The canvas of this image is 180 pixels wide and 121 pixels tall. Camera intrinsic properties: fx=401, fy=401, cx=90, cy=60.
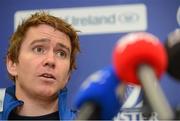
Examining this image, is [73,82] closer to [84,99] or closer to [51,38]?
[51,38]

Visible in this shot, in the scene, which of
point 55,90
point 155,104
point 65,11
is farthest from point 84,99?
point 65,11

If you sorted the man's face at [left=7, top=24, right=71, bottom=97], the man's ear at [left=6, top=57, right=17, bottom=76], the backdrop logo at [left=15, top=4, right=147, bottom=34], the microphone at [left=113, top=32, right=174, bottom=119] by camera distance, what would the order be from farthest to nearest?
the backdrop logo at [left=15, top=4, right=147, bottom=34], the man's ear at [left=6, top=57, right=17, bottom=76], the man's face at [left=7, top=24, right=71, bottom=97], the microphone at [left=113, top=32, right=174, bottom=119]

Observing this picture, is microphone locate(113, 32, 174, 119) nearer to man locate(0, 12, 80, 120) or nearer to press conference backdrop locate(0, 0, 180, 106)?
man locate(0, 12, 80, 120)

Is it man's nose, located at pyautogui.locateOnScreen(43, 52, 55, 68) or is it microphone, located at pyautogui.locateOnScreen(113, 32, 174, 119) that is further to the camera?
man's nose, located at pyautogui.locateOnScreen(43, 52, 55, 68)

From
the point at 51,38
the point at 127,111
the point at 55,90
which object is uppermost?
the point at 51,38

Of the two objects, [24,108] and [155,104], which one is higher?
[155,104]

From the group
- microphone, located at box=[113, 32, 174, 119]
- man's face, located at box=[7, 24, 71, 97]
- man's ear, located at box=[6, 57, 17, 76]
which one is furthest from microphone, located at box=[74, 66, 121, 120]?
man's ear, located at box=[6, 57, 17, 76]

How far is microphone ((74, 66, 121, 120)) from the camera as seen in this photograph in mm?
394

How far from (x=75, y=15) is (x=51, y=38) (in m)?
0.46

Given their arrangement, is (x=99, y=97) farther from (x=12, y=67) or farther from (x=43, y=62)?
(x=12, y=67)

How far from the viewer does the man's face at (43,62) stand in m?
1.09

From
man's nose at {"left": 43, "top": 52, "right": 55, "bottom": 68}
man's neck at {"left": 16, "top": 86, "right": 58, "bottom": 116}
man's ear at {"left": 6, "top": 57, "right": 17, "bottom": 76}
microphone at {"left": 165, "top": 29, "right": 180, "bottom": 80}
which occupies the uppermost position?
microphone at {"left": 165, "top": 29, "right": 180, "bottom": 80}

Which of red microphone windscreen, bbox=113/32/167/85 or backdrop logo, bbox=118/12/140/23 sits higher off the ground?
red microphone windscreen, bbox=113/32/167/85

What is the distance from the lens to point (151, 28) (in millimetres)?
1535
